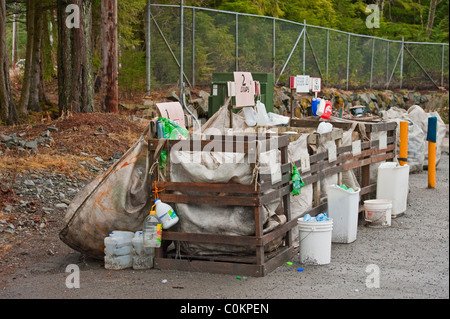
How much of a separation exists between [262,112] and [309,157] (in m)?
2.55

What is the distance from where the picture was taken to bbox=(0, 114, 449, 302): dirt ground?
6164 mm

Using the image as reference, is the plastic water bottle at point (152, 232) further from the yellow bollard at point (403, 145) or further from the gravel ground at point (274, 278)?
the yellow bollard at point (403, 145)

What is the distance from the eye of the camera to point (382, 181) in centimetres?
1001

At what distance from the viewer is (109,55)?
15820 mm

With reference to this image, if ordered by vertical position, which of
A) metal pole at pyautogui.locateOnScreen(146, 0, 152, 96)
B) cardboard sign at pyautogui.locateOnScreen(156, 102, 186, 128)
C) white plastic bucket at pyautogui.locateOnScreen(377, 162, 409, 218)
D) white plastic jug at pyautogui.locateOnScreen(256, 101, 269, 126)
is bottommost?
white plastic bucket at pyautogui.locateOnScreen(377, 162, 409, 218)

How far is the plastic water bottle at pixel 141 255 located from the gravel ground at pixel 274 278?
0.08m

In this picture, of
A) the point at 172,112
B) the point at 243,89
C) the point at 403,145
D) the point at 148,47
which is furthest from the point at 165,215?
the point at 148,47

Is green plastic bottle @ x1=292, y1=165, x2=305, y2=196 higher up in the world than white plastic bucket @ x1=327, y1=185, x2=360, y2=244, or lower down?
higher up

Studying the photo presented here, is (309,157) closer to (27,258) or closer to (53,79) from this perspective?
(27,258)

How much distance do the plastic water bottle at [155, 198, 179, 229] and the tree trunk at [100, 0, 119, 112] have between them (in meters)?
9.60

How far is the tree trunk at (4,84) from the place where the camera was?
14.5m

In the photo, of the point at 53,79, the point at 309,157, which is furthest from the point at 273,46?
the point at 309,157

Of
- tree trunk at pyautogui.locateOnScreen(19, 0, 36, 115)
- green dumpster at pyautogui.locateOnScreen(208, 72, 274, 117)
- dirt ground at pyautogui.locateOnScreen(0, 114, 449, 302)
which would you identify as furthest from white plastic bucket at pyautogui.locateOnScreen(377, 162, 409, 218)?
tree trunk at pyautogui.locateOnScreen(19, 0, 36, 115)

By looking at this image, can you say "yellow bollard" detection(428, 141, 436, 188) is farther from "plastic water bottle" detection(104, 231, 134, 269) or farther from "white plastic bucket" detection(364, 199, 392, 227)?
"plastic water bottle" detection(104, 231, 134, 269)
